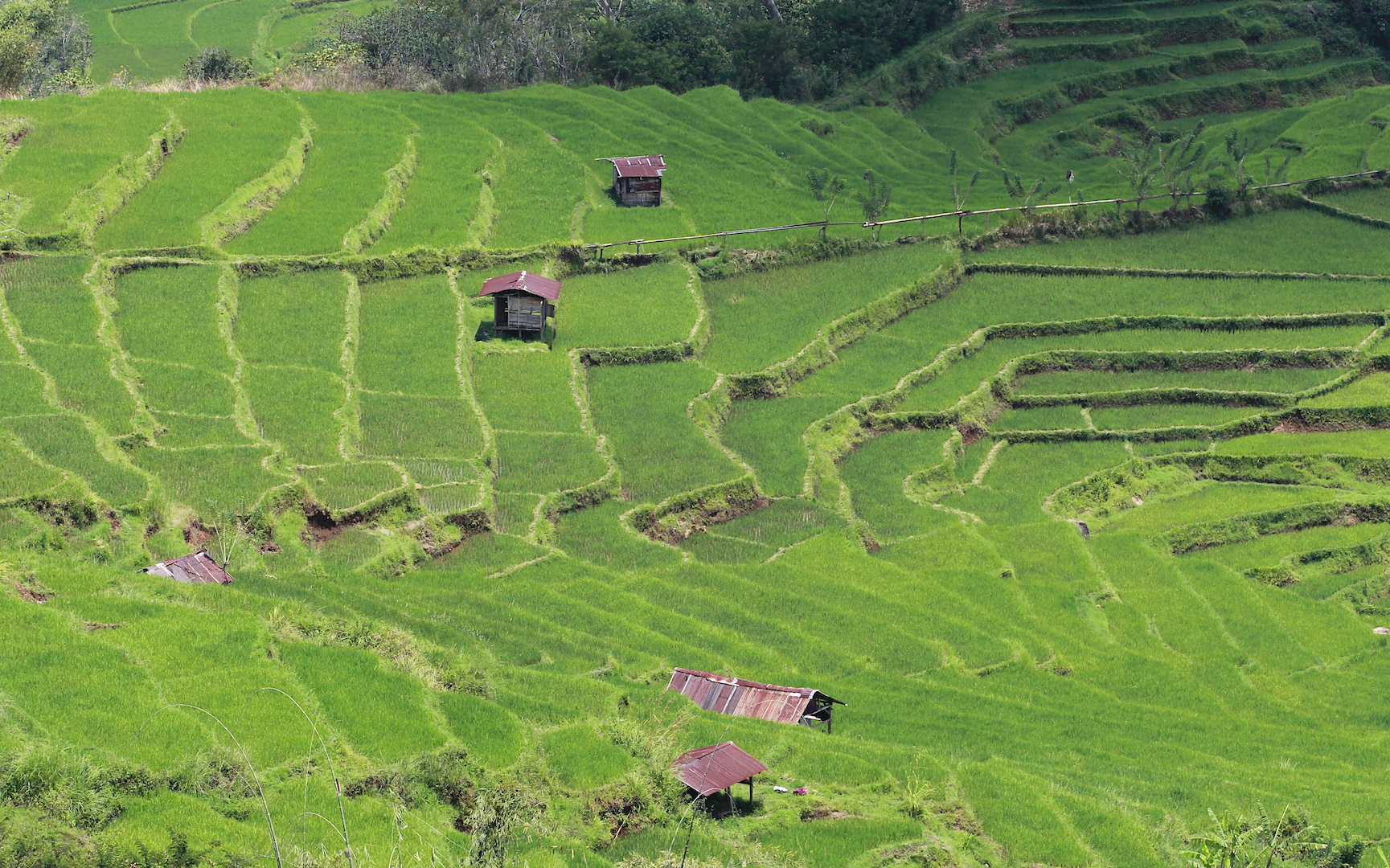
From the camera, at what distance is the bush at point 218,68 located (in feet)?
178

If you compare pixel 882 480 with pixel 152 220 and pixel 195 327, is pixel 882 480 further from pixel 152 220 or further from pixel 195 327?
pixel 152 220

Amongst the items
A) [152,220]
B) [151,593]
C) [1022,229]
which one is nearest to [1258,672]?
[151,593]

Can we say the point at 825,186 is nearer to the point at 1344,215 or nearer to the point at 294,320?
the point at 1344,215

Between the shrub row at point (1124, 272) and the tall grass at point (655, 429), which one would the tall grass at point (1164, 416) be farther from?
the tall grass at point (655, 429)

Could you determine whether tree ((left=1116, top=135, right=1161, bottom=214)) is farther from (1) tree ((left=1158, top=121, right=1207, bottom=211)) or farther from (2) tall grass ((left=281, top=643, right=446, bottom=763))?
(2) tall grass ((left=281, top=643, right=446, bottom=763))

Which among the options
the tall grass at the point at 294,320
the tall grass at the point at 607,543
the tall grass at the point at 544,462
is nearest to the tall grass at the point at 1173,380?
the tall grass at the point at 544,462

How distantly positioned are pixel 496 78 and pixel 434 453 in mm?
29895

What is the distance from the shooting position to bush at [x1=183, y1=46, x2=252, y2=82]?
5441 centimetres

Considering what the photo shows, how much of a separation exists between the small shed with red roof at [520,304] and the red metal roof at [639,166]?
9.18 m

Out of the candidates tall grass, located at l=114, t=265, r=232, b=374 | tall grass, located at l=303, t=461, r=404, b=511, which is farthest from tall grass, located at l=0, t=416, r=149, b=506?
tall grass, located at l=114, t=265, r=232, b=374

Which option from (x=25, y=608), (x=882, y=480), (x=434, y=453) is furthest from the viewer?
(x=882, y=480)

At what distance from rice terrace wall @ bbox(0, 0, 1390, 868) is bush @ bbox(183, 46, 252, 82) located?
181 inches

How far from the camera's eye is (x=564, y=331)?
117 ft

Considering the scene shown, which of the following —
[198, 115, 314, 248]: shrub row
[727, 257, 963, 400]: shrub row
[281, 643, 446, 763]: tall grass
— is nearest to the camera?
[281, 643, 446, 763]: tall grass
